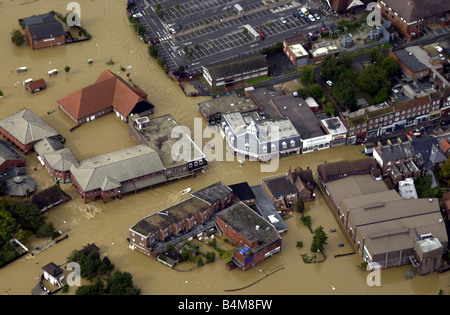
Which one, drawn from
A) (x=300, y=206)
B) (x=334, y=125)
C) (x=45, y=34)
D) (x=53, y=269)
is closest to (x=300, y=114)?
(x=334, y=125)

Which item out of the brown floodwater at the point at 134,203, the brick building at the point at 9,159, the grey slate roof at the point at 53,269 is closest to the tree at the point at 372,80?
the brown floodwater at the point at 134,203

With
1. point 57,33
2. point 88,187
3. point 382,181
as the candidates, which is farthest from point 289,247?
point 57,33

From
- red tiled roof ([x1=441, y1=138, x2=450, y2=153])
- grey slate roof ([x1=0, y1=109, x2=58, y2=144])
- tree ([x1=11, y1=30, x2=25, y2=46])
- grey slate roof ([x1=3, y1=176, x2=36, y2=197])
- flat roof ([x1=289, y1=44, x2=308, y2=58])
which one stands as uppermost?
tree ([x1=11, y1=30, x2=25, y2=46])

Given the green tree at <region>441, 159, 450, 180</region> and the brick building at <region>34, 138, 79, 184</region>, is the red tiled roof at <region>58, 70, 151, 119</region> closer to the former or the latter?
the brick building at <region>34, 138, 79, 184</region>

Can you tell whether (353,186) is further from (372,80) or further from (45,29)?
(45,29)

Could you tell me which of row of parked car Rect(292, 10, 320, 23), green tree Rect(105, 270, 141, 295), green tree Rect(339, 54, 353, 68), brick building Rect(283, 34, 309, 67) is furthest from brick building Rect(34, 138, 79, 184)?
row of parked car Rect(292, 10, 320, 23)

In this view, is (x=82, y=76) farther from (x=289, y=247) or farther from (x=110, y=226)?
(x=289, y=247)
